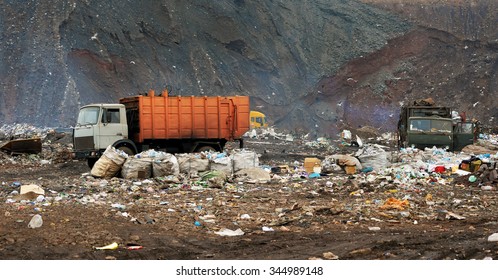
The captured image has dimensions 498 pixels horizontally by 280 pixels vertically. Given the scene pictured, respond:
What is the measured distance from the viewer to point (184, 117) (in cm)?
1681

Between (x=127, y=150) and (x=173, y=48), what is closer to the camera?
(x=127, y=150)

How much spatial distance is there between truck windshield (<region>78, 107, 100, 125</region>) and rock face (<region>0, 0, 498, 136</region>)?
614 inches

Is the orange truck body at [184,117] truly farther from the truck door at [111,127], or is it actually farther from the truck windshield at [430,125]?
the truck windshield at [430,125]

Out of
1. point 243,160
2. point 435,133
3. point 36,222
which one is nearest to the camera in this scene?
point 36,222

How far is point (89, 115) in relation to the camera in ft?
51.5

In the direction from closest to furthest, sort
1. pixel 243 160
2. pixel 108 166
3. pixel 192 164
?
pixel 108 166
pixel 192 164
pixel 243 160

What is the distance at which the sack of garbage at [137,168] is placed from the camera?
41.4 feet

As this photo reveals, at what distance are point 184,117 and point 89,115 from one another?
8.42ft

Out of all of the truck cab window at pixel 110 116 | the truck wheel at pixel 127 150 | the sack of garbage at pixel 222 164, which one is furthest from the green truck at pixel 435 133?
the truck cab window at pixel 110 116

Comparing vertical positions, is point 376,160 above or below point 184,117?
below

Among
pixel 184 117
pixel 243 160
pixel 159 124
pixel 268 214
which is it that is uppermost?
pixel 184 117

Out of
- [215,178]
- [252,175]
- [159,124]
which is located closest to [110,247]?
[215,178]

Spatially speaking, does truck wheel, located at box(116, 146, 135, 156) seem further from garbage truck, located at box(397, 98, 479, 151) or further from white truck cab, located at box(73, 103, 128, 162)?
garbage truck, located at box(397, 98, 479, 151)

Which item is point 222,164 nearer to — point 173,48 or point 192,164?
point 192,164
